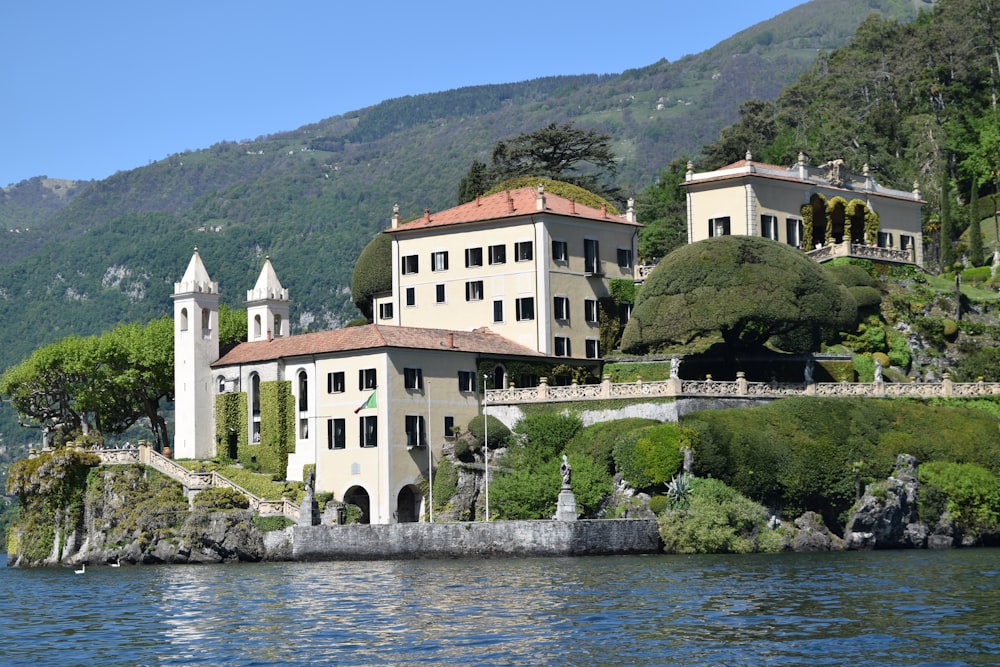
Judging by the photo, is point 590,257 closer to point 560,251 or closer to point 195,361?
point 560,251

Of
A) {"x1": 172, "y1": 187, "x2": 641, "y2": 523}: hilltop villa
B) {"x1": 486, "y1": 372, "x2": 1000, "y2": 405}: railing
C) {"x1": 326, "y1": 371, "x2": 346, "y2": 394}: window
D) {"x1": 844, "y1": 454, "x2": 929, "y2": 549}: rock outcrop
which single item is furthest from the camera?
{"x1": 326, "y1": 371, "x2": 346, "y2": 394}: window

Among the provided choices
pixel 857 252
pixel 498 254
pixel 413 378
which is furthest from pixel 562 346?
pixel 857 252

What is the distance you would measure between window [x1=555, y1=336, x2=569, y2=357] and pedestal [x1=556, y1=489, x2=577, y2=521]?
1914 cm

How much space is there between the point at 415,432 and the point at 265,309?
1731cm

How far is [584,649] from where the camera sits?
→ 37.8m

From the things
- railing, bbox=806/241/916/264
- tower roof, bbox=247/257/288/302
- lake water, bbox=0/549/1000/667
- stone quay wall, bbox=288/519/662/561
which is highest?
railing, bbox=806/241/916/264

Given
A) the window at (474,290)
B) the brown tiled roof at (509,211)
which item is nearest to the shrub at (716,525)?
the window at (474,290)

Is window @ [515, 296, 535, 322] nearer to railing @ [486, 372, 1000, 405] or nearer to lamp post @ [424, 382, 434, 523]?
railing @ [486, 372, 1000, 405]

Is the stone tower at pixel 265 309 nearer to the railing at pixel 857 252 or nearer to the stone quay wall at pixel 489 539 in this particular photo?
the stone quay wall at pixel 489 539

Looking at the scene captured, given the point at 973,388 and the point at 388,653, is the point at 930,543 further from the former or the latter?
the point at 388,653

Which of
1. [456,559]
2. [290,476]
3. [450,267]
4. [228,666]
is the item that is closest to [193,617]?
[228,666]

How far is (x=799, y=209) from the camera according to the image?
303 feet

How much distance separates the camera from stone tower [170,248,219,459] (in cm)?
8506

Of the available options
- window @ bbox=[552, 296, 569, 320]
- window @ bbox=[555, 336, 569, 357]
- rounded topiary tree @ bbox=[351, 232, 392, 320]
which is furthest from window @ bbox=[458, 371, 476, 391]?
rounded topiary tree @ bbox=[351, 232, 392, 320]
